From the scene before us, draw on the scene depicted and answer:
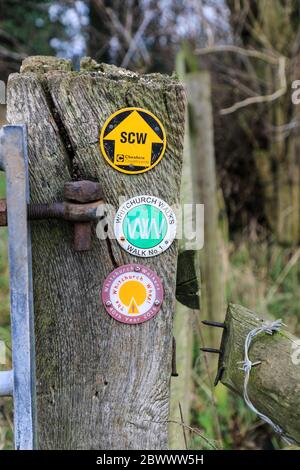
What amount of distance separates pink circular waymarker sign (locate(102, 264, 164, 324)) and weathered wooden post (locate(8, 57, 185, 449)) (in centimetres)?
1

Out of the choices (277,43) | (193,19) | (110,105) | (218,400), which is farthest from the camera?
(193,19)

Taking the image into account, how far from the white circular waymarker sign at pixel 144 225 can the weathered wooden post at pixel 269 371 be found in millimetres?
237

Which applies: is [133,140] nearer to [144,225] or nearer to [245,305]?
[144,225]

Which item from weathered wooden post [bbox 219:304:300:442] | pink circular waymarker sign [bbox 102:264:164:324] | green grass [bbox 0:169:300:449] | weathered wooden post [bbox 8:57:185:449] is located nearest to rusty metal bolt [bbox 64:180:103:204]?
weathered wooden post [bbox 8:57:185:449]

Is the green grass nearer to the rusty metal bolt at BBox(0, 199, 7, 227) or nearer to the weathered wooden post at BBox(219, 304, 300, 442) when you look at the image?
the weathered wooden post at BBox(219, 304, 300, 442)

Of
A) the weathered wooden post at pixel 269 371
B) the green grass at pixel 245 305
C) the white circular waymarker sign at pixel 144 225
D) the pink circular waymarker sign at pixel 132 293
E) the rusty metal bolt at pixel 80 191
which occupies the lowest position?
the green grass at pixel 245 305

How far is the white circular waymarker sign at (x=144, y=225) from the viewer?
94 centimetres

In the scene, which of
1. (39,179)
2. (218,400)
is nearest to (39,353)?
(39,179)

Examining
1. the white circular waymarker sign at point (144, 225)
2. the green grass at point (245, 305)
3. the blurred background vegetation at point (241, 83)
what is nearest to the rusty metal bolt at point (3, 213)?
the white circular waymarker sign at point (144, 225)

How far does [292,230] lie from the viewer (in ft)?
16.0

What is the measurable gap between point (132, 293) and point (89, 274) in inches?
3.5

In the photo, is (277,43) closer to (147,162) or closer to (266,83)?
(266,83)

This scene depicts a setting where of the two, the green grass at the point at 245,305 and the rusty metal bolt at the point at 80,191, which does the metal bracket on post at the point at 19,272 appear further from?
the green grass at the point at 245,305

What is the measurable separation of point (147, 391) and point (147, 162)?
1.46 ft
